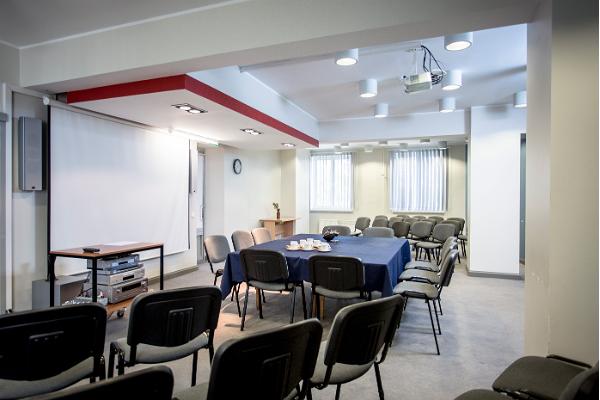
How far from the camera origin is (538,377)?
64.9 inches

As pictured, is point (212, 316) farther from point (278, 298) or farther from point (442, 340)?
point (278, 298)

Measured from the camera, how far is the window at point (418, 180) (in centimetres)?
915

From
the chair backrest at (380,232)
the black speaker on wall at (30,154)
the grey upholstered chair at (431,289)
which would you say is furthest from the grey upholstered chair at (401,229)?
the black speaker on wall at (30,154)

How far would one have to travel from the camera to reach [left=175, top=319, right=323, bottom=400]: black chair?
121 centimetres

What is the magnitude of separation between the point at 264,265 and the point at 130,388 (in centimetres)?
251

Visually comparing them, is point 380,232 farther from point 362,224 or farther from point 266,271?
point 266,271

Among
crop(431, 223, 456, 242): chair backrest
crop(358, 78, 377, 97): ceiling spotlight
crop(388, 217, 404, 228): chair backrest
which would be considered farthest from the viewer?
crop(388, 217, 404, 228): chair backrest

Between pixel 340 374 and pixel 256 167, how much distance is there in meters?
6.80

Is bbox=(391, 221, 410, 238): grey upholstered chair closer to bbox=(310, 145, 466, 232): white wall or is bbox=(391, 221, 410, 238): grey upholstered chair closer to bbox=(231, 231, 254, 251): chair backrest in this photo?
bbox=(310, 145, 466, 232): white wall

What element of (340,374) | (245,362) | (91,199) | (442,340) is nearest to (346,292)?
(442,340)

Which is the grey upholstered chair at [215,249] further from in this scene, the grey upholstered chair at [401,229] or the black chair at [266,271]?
the grey upholstered chair at [401,229]

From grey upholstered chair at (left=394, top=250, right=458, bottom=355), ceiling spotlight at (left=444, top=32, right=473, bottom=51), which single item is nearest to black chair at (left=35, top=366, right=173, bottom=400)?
grey upholstered chair at (left=394, top=250, right=458, bottom=355)

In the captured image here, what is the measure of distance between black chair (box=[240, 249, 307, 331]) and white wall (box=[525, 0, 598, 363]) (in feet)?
6.88

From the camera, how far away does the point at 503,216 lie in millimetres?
5980
